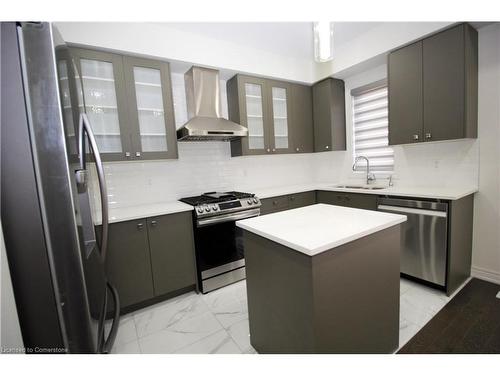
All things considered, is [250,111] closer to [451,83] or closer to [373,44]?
[373,44]

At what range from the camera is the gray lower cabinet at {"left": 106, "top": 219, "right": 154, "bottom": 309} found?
6.64 ft

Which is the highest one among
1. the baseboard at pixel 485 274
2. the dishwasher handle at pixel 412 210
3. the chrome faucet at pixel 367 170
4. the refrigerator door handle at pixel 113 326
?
the chrome faucet at pixel 367 170

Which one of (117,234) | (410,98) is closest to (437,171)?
(410,98)

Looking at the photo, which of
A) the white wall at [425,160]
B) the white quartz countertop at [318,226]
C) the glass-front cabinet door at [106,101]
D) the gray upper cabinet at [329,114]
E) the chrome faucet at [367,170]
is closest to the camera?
the white quartz countertop at [318,226]

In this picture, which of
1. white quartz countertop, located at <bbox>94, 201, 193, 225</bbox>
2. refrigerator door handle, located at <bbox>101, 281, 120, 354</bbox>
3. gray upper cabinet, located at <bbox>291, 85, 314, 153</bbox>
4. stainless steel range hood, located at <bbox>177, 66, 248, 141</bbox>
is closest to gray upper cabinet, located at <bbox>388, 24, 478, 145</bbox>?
gray upper cabinet, located at <bbox>291, 85, 314, 153</bbox>

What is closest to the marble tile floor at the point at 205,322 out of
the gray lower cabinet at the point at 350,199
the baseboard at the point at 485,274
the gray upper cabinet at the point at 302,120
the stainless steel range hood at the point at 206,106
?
the baseboard at the point at 485,274

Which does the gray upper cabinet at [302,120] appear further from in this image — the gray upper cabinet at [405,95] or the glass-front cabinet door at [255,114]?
the gray upper cabinet at [405,95]

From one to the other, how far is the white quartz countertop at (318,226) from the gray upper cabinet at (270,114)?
1.66 m

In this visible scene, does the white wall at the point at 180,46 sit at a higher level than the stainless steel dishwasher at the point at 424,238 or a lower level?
higher

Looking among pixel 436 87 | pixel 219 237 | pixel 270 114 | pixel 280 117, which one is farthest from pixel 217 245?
pixel 436 87

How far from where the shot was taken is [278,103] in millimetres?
3312

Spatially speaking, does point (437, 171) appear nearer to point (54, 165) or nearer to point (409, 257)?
point (409, 257)

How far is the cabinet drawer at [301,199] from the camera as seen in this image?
307 cm
